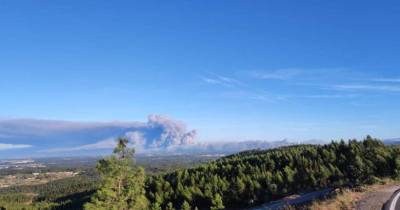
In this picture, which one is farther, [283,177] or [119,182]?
[283,177]

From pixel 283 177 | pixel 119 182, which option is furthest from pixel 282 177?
pixel 119 182

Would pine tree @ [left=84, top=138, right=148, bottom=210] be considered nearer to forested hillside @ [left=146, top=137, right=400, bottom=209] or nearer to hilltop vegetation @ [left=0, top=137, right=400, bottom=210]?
hilltop vegetation @ [left=0, top=137, right=400, bottom=210]

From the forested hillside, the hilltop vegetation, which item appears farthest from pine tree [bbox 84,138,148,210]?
the forested hillside

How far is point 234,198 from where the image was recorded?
106 metres

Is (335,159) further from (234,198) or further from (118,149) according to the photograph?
(118,149)

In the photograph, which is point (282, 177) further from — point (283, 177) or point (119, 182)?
point (119, 182)

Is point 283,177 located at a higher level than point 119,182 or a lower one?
lower

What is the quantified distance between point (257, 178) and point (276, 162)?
96.1 feet

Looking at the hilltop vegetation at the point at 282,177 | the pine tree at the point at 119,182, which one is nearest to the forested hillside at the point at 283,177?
the hilltop vegetation at the point at 282,177

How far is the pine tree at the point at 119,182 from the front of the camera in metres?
54.2

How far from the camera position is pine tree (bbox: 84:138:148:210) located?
178ft

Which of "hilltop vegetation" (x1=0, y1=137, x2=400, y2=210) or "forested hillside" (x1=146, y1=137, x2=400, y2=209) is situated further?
"forested hillside" (x1=146, y1=137, x2=400, y2=209)

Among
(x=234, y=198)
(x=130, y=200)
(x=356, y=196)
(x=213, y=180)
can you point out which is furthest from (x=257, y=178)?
(x=356, y=196)

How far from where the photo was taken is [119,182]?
55125mm
